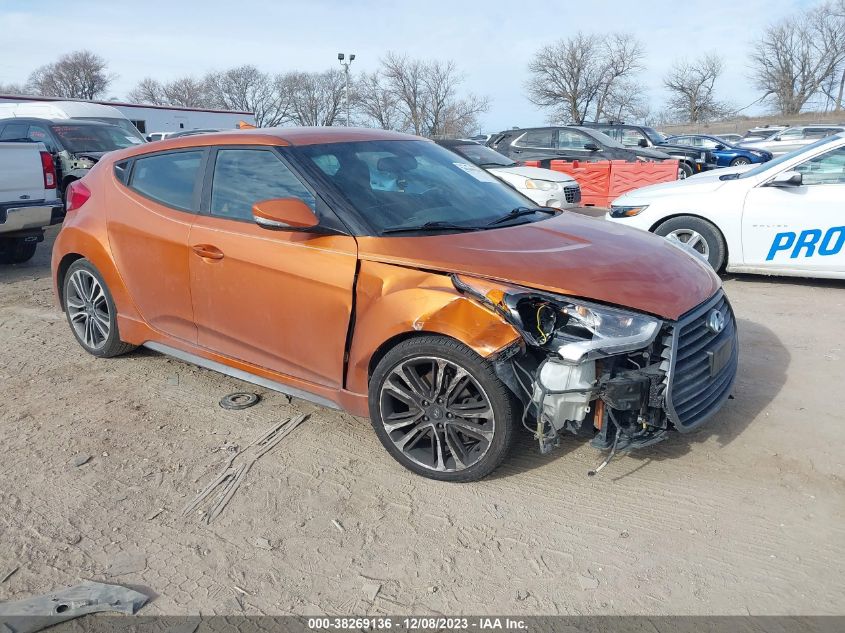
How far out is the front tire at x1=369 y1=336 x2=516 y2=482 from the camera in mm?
3123

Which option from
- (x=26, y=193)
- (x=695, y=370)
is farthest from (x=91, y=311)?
(x=695, y=370)

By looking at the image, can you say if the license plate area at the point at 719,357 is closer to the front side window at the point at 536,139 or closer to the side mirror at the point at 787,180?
the side mirror at the point at 787,180

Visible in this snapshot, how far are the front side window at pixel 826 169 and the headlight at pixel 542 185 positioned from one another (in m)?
4.73

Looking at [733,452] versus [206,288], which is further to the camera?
[206,288]

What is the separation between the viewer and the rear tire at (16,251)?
29.0 ft

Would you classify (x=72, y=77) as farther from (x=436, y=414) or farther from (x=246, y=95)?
(x=436, y=414)

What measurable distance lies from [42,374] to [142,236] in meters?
1.40

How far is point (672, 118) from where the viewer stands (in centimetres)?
6531

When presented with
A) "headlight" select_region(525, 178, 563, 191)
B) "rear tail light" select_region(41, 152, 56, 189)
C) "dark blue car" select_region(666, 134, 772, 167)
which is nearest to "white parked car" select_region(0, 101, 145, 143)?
"rear tail light" select_region(41, 152, 56, 189)

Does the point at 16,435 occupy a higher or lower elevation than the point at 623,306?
lower

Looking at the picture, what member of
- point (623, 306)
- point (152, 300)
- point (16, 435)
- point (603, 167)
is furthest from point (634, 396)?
point (603, 167)

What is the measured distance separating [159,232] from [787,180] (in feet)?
18.6

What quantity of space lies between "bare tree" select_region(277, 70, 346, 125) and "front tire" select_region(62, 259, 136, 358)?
64.3 metres

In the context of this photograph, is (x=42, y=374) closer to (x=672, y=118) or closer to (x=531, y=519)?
(x=531, y=519)
